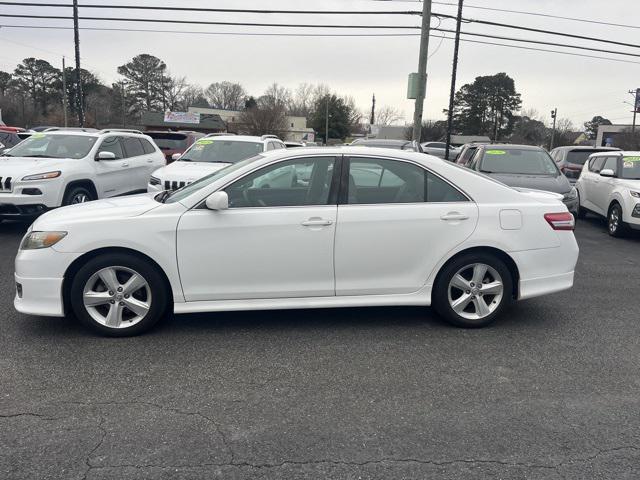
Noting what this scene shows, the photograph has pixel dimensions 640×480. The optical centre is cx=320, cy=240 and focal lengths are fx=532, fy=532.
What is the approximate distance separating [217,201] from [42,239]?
57.7 inches

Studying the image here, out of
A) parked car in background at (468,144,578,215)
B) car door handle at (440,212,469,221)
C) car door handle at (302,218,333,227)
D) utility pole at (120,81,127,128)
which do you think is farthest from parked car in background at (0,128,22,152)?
utility pole at (120,81,127,128)

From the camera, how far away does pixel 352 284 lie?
4.64 meters

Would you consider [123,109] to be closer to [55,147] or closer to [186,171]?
[55,147]

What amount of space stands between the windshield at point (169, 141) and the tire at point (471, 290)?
1365cm

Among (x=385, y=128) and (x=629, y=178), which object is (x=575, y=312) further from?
(x=385, y=128)

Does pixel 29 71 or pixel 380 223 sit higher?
pixel 29 71

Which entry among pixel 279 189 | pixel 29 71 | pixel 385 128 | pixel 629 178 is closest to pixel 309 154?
pixel 279 189

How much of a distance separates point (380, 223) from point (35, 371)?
2.90 meters

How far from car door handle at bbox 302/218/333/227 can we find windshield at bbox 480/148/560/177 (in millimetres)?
6699

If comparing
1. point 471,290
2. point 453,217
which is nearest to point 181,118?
point 453,217

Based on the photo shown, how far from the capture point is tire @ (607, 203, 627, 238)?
9672mm

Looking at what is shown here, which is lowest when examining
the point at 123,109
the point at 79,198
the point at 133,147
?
the point at 79,198

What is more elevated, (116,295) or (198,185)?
(198,185)

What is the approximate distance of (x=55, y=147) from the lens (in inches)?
381
